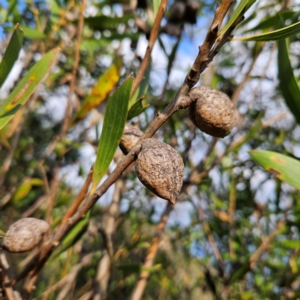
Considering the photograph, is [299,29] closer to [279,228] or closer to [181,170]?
[181,170]

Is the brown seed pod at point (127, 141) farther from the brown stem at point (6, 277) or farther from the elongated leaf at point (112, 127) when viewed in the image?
the brown stem at point (6, 277)

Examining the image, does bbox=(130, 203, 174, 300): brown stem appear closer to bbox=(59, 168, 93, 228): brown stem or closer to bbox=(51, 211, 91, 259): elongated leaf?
bbox=(51, 211, 91, 259): elongated leaf

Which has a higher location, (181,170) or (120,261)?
(181,170)

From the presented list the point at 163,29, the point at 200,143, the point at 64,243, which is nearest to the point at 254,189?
the point at 200,143

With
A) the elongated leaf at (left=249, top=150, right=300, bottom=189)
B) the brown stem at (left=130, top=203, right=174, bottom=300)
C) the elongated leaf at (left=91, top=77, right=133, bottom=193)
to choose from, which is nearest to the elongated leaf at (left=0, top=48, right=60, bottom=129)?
the elongated leaf at (left=91, top=77, right=133, bottom=193)

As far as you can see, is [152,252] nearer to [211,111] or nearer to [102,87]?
[102,87]

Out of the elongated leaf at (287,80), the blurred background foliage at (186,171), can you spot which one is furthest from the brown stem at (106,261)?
the elongated leaf at (287,80)
